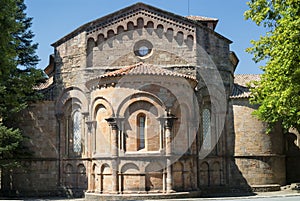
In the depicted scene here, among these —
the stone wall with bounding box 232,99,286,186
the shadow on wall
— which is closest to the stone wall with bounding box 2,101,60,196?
the stone wall with bounding box 232,99,286,186

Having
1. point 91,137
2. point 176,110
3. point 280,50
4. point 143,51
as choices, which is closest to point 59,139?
point 91,137

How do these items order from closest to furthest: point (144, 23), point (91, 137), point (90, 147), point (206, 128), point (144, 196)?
point (144, 196) → point (91, 137) → point (90, 147) → point (144, 23) → point (206, 128)

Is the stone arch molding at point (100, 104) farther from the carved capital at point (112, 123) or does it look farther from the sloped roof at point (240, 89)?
the sloped roof at point (240, 89)

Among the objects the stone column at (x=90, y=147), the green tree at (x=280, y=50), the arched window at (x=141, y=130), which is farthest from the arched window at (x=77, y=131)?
the green tree at (x=280, y=50)

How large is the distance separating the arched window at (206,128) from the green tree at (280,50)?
9.10 m

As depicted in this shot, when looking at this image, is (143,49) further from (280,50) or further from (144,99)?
(280,50)

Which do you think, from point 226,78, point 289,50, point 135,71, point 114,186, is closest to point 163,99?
point 135,71

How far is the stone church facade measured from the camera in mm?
24875

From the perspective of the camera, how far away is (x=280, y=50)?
15977 millimetres

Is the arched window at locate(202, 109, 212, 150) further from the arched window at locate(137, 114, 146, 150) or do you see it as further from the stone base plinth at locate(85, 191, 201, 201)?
the arched window at locate(137, 114, 146, 150)

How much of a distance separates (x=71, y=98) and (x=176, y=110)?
7684mm

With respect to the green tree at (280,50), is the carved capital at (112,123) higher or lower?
lower

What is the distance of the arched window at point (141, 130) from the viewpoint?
2336cm

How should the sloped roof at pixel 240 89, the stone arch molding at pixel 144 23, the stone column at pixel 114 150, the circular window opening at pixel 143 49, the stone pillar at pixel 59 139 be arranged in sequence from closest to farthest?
1. the stone column at pixel 114 150
2. the stone arch molding at pixel 144 23
3. the circular window opening at pixel 143 49
4. the stone pillar at pixel 59 139
5. the sloped roof at pixel 240 89
